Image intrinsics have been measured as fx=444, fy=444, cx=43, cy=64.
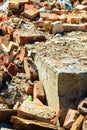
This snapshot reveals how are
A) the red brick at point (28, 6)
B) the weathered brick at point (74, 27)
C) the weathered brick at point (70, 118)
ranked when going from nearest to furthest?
the weathered brick at point (70, 118), the weathered brick at point (74, 27), the red brick at point (28, 6)

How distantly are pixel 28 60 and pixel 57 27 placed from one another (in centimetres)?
90

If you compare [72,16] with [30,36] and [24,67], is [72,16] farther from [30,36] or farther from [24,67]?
[24,67]

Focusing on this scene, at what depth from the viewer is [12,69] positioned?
5.67 metres

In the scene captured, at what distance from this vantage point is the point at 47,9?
7207 millimetres

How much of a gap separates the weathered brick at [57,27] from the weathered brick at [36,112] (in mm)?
1656

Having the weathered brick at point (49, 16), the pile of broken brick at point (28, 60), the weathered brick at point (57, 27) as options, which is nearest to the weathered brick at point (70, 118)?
the pile of broken brick at point (28, 60)

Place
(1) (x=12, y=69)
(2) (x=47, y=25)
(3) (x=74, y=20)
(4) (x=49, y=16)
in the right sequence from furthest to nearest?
(4) (x=49, y=16) < (3) (x=74, y=20) < (2) (x=47, y=25) < (1) (x=12, y=69)

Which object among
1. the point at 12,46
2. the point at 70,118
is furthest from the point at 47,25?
the point at 70,118

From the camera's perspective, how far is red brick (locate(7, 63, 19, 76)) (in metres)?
5.64

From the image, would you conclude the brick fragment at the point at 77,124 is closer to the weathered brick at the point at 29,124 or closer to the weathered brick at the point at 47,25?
the weathered brick at the point at 29,124

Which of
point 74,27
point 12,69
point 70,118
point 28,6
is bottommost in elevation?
point 70,118

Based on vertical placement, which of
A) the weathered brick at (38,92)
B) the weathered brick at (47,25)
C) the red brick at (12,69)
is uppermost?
the weathered brick at (47,25)

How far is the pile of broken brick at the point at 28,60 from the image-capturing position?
4.85 meters

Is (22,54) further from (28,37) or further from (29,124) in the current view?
(29,124)
